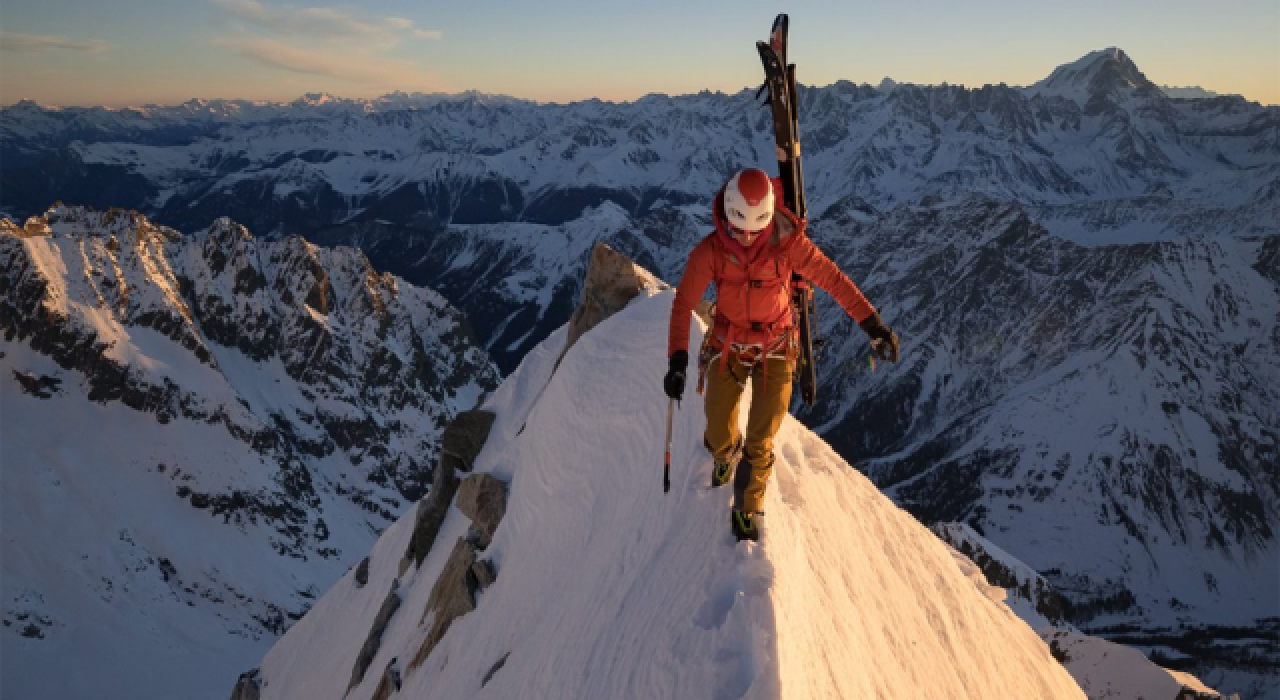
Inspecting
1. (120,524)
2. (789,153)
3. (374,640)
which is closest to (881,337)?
(789,153)

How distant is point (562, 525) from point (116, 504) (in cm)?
19570

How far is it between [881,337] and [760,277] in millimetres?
1891

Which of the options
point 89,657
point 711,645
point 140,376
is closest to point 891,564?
point 711,645

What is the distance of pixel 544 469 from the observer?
60.3 feet

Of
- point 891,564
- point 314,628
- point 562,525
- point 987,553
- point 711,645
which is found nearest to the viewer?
point 711,645

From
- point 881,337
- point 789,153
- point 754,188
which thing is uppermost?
point 789,153

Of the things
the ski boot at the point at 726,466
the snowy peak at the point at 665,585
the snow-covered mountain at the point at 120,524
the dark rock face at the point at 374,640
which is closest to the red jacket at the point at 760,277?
the ski boot at the point at 726,466

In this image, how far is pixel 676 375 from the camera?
1021 centimetres

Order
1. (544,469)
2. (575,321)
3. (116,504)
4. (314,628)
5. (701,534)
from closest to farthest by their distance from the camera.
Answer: (701,534) → (544,469) → (575,321) → (314,628) → (116,504)

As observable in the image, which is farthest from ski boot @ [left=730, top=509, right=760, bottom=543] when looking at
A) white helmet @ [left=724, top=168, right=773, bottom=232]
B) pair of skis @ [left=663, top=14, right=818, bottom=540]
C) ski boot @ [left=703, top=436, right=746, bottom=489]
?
white helmet @ [left=724, top=168, right=773, bottom=232]

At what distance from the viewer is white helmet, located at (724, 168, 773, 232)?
9125 mm

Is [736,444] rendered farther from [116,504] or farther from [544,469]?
[116,504]

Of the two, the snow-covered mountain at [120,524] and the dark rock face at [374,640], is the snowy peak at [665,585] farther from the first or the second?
the snow-covered mountain at [120,524]

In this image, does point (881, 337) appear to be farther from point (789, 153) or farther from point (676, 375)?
point (789, 153)
